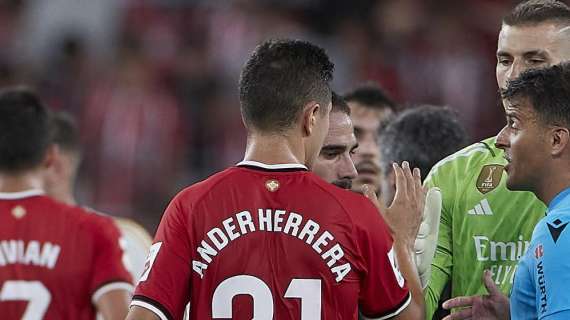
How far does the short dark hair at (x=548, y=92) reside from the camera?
171 inches

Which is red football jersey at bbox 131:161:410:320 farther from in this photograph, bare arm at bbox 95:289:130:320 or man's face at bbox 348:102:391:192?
man's face at bbox 348:102:391:192

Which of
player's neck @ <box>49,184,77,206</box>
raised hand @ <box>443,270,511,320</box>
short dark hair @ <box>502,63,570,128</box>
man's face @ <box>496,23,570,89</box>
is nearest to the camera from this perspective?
short dark hair @ <box>502,63,570,128</box>

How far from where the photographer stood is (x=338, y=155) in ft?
17.9

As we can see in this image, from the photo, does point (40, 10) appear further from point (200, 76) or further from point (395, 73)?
point (395, 73)

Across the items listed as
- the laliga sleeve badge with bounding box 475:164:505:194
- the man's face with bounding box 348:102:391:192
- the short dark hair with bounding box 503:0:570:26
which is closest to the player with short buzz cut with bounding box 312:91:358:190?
the laliga sleeve badge with bounding box 475:164:505:194

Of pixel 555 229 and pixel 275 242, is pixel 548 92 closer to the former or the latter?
pixel 555 229

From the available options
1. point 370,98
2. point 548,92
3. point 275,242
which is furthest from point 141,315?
point 370,98

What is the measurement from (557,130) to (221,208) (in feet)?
4.11

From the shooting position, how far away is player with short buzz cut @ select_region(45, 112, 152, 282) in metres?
7.36

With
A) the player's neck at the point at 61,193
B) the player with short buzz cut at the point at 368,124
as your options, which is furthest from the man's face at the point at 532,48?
the player's neck at the point at 61,193

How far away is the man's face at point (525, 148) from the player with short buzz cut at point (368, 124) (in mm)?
2711

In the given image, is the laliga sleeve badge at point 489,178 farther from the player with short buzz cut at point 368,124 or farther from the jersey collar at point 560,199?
the player with short buzz cut at point 368,124

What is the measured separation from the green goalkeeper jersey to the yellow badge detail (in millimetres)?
2119

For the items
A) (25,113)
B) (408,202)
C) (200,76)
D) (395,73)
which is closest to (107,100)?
(200,76)
